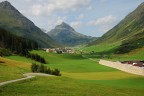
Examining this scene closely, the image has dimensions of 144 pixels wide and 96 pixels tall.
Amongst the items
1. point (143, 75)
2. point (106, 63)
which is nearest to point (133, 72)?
point (143, 75)

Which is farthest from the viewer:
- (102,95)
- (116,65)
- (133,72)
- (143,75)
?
(116,65)

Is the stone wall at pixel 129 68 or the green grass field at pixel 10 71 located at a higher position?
the green grass field at pixel 10 71

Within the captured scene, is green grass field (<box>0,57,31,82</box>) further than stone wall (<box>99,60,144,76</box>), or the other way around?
stone wall (<box>99,60,144,76</box>)

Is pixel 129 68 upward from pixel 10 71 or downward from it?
downward

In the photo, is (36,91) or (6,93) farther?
(36,91)

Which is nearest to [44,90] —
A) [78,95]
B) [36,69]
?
[78,95]

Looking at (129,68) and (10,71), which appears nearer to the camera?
(10,71)

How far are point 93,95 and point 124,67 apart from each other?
8342cm

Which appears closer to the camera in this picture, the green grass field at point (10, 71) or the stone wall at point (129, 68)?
the green grass field at point (10, 71)

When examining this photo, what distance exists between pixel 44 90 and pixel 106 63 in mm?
127494

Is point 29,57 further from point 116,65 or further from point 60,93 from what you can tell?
point 60,93

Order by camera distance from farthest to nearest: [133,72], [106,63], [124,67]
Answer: [106,63] → [124,67] → [133,72]

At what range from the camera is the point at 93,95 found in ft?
147

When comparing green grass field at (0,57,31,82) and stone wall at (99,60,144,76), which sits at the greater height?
green grass field at (0,57,31,82)
